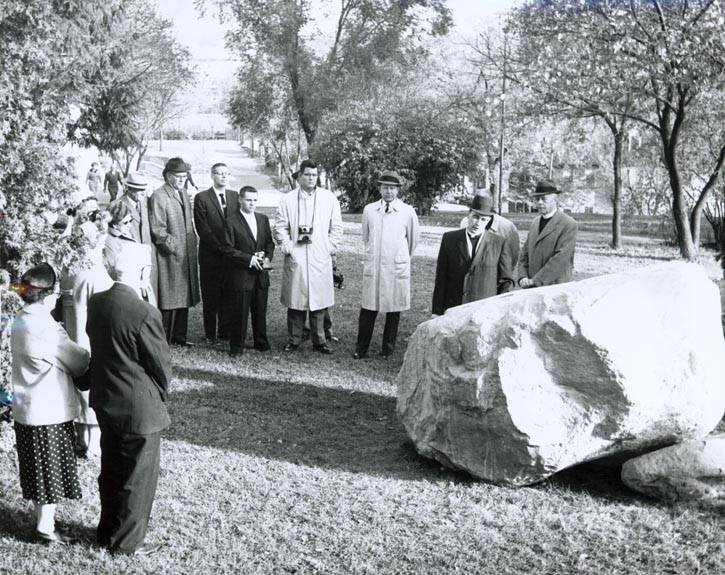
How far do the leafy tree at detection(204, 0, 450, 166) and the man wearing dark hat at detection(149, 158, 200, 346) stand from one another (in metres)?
17.9

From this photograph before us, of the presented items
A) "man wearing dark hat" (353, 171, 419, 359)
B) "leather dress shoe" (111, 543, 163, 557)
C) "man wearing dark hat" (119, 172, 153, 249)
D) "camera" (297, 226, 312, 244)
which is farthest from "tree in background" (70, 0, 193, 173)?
"leather dress shoe" (111, 543, 163, 557)

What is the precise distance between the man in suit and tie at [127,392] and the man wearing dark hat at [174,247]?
194 inches

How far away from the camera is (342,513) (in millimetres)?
5180

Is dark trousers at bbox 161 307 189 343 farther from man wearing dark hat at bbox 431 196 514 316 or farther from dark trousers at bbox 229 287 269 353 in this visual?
man wearing dark hat at bbox 431 196 514 316

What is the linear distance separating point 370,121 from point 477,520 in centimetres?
2170

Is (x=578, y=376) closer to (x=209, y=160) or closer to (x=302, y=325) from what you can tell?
(x=302, y=325)

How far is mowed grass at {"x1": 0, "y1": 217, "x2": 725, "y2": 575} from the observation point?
178 inches

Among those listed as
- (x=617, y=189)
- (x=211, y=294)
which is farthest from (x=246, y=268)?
(x=617, y=189)

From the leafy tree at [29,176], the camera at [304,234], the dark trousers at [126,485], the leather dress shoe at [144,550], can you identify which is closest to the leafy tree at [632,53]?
the camera at [304,234]

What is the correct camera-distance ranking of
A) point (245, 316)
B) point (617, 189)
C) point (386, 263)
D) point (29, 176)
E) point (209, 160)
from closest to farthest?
point (29, 176), point (245, 316), point (386, 263), point (617, 189), point (209, 160)

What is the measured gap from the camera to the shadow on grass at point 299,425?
20.4 feet

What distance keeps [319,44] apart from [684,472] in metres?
25.3

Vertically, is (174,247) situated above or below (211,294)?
above

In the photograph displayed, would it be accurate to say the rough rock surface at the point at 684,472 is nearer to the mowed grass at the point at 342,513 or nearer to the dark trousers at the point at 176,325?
the mowed grass at the point at 342,513
